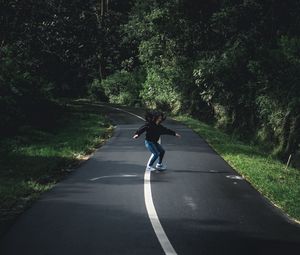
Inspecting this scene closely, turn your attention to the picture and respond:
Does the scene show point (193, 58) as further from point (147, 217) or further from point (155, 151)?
point (147, 217)

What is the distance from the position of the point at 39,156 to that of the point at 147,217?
27.6 ft

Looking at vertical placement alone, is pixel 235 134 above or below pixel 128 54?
below

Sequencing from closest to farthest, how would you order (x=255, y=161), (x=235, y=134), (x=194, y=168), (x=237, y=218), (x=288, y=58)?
(x=237, y=218)
(x=194, y=168)
(x=255, y=161)
(x=288, y=58)
(x=235, y=134)

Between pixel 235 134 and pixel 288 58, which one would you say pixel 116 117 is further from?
pixel 288 58

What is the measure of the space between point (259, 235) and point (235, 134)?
22.5 metres

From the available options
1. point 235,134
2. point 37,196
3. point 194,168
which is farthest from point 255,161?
point 235,134

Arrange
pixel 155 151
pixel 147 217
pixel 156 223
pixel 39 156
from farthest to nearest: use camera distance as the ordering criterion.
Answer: pixel 39 156, pixel 155 151, pixel 147 217, pixel 156 223

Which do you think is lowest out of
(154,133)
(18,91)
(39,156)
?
(39,156)

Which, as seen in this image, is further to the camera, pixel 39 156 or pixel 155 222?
pixel 39 156

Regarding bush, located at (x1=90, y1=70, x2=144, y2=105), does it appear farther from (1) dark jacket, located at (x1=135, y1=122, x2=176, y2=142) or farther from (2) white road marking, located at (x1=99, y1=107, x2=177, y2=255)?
(2) white road marking, located at (x1=99, y1=107, x2=177, y2=255)

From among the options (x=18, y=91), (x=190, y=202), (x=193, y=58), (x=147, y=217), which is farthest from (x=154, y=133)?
(x=193, y=58)

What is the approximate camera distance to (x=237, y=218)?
994 centimetres

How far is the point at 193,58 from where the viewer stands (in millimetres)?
35938

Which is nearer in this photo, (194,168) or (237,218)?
(237,218)
